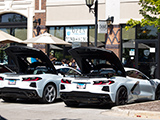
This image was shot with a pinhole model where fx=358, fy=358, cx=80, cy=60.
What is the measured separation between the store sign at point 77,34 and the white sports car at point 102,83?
10.5 metres

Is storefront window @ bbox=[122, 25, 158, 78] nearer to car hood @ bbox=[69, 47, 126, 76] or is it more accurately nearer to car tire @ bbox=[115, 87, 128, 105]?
car hood @ bbox=[69, 47, 126, 76]

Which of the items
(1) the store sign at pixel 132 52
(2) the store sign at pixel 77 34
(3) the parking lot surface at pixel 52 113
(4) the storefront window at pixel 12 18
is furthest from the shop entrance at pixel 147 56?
(3) the parking lot surface at pixel 52 113

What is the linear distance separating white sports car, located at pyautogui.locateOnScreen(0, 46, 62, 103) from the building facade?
9577 mm

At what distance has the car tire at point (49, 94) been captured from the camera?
39.8 feet

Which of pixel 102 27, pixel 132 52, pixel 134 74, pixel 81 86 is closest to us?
pixel 81 86

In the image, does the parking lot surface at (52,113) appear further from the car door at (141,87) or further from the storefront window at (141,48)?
the storefront window at (141,48)

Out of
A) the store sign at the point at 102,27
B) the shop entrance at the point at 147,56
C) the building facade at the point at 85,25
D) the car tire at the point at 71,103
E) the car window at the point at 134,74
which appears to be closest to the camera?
the car tire at the point at 71,103

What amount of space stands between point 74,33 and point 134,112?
13955mm

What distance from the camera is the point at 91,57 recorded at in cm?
1188

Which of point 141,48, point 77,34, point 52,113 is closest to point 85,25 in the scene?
point 77,34

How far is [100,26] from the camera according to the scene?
20.6 metres

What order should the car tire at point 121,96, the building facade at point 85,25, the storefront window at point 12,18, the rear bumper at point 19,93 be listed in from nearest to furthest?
the car tire at point 121,96 → the rear bumper at point 19,93 → the building facade at point 85,25 → the storefront window at point 12,18

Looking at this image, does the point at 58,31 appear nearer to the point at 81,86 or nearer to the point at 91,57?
the point at 91,57

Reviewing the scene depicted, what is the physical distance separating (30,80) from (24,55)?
1.29 metres
